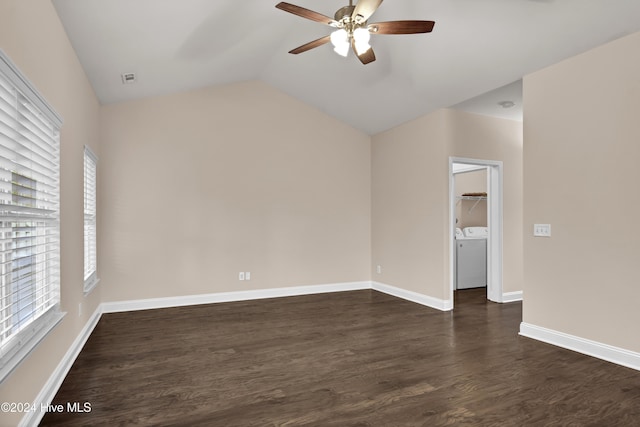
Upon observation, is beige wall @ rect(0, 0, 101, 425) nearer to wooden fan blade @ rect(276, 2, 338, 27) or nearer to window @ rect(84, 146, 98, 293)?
window @ rect(84, 146, 98, 293)

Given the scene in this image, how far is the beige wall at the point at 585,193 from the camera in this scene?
2918 millimetres

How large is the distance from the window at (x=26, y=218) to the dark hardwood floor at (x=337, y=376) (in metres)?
0.63

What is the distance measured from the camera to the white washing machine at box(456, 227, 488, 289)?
19.0 ft

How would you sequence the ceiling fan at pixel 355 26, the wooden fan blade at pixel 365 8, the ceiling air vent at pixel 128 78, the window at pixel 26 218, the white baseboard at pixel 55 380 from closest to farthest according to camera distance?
1. the window at pixel 26 218
2. the white baseboard at pixel 55 380
3. the wooden fan blade at pixel 365 8
4. the ceiling fan at pixel 355 26
5. the ceiling air vent at pixel 128 78

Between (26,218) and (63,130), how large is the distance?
3.54 feet

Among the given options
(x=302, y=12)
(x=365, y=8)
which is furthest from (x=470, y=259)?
(x=302, y=12)

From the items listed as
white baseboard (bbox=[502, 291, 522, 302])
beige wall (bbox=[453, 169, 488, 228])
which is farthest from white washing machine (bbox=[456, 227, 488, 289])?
beige wall (bbox=[453, 169, 488, 228])

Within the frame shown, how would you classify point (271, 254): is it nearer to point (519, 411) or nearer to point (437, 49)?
point (437, 49)

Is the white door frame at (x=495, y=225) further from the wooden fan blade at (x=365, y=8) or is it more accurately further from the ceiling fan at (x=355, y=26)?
the wooden fan blade at (x=365, y=8)

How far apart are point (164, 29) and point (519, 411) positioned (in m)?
3.92

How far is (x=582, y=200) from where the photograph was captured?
3.23m

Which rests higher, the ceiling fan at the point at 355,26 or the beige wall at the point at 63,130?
the ceiling fan at the point at 355,26

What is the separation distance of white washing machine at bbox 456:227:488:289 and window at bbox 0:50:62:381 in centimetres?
506

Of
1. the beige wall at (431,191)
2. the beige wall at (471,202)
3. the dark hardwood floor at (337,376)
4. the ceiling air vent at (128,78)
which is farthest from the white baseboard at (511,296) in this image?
the ceiling air vent at (128,78)
